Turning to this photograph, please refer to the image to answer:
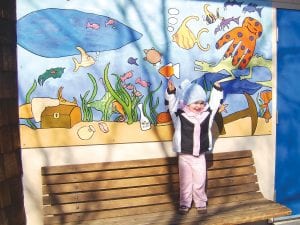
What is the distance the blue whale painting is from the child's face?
2.67 feet

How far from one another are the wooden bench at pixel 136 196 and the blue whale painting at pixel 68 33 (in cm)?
103

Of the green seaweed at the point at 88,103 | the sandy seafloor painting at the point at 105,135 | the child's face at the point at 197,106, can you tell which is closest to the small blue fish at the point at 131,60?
the green seaweed at the point at 88,103

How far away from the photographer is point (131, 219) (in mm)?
3863

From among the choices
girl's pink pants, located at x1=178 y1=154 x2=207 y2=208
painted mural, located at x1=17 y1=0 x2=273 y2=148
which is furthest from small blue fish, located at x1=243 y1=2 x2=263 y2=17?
girl's pink pants, located at x1=178 y1=154 x2=207 y2=208

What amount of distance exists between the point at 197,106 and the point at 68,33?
1.28 m

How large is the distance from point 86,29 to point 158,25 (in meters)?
0.68

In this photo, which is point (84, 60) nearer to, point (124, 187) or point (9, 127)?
point (9, 127)

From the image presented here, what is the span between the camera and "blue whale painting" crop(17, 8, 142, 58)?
3.82m

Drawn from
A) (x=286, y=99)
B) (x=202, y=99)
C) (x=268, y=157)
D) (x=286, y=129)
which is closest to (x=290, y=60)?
(x=286, y=99)

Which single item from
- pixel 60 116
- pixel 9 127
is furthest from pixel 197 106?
pixel 9 127

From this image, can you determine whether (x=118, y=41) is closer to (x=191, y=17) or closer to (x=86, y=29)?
(x=86, y=29)

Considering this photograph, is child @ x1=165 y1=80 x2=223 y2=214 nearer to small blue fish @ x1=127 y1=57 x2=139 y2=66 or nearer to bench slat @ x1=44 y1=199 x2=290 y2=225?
bench slat @ x1=44 y1=199 x2=290 y2=225

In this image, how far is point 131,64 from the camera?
4137 mm

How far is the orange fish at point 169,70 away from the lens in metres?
4.25
